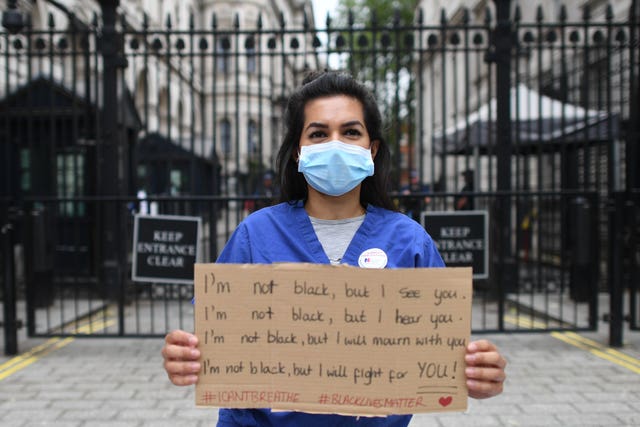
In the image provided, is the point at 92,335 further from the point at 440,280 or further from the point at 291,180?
the point at 440,280

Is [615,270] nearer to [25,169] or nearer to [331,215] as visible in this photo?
[331,215]

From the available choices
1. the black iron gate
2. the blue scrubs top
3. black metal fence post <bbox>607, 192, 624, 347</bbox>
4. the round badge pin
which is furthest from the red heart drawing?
black metal fence post <bbox>607, 192, 624, 347</bbox>

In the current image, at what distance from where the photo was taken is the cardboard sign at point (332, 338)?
162 cm

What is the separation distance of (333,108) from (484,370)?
0.92m

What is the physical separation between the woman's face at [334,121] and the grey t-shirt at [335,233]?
26 centimetres

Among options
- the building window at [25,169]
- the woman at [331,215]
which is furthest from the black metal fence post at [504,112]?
the building window at [25,169]

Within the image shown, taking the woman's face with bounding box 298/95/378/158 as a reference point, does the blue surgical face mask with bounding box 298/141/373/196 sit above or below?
below

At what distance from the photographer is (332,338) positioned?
5.34 ft

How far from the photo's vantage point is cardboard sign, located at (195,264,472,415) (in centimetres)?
162

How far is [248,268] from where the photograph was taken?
5.30ft

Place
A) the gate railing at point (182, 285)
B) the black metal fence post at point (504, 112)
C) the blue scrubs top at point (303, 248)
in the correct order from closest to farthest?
1. the blue scrubs top at point (303, 248)
2. the gate railing at point (182, 285)
3. the black metal fence post at point (504, 112)

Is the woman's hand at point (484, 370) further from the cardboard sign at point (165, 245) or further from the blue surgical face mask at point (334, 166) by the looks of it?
the cardboard sign at point (165, 245)

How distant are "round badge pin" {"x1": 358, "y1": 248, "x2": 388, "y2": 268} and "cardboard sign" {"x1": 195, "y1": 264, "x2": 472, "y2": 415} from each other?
18cm

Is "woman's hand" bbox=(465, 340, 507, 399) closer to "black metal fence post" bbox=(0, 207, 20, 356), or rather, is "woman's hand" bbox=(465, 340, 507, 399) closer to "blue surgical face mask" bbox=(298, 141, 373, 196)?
"blue surgical face mask" bbox=(298, 141, 373, 196)
